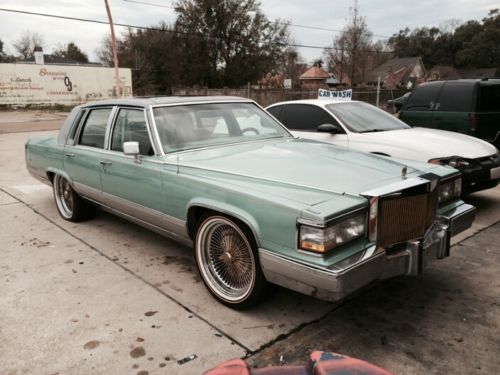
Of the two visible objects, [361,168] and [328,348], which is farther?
[361,168]

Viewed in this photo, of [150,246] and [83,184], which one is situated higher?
[83,184]

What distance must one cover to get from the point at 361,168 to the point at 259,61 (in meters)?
42.0

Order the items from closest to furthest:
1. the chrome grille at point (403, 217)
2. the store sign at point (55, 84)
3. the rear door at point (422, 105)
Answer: the chrome grille at point (403, 217) < the rear door at point (422, 105) < the store sign at point (55, 84)

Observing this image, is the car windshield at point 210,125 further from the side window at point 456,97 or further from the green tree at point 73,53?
the green tree at point 73,53

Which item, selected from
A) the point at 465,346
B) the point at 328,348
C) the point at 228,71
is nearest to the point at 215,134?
the point at 328,348

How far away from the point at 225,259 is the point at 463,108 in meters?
6.11

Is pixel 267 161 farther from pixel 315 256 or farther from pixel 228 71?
pixel 228 71

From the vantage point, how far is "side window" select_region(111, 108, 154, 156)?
13.0 feet

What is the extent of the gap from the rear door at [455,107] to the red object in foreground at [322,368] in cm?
713

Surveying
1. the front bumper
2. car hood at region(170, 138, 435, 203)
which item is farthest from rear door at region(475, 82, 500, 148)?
the front bumper

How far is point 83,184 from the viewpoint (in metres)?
4.91

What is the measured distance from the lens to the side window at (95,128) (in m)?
4.66

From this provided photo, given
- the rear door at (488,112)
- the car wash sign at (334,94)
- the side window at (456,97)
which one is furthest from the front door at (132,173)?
the car wash sign at (334,94)

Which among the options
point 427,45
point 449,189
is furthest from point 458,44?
point 449,189
